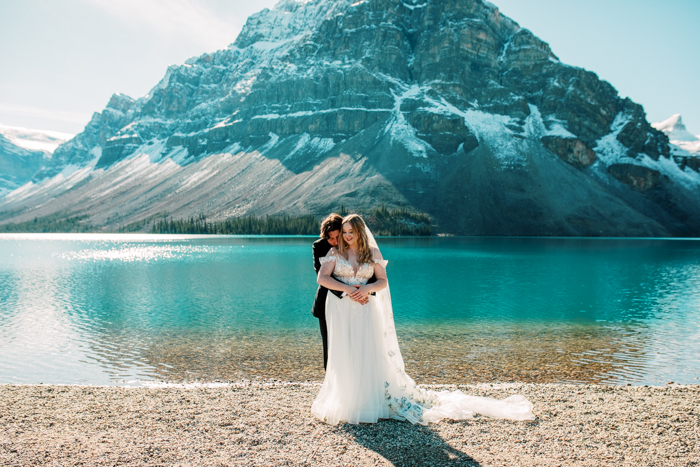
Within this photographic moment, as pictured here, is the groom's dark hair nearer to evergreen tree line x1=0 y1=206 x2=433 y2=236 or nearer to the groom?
the groom

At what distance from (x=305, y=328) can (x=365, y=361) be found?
14.2 meters

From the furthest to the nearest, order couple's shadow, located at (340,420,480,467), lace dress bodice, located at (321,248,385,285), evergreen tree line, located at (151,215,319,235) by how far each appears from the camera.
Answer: evergreen tree line, located at (151,215,319,235), lace dress bodice, located at (321,248,385,285), couple's shadow, located at (340,420,480,467)

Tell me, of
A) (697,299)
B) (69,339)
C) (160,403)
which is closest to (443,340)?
(160,403)

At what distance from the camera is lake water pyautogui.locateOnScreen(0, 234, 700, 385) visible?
1605 cm

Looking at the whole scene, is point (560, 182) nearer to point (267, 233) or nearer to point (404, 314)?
point (267, 233)

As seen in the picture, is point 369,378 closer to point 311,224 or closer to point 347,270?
point 347,270

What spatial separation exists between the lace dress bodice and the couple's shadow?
277 centimetres

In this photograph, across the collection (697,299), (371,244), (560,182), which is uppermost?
(560,182)

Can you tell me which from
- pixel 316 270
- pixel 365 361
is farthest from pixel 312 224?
pixel 365 361

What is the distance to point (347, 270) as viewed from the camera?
9.12m

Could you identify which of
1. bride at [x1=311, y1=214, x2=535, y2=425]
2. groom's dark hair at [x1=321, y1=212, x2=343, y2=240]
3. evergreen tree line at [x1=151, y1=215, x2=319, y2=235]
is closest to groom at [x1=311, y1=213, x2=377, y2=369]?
groom's dark hair at [x1=321, y1=212, x2=343, y2=240]

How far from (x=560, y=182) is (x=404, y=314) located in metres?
181

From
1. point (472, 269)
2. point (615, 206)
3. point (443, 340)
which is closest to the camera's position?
point (443, 340)

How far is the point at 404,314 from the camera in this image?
28.0 m
